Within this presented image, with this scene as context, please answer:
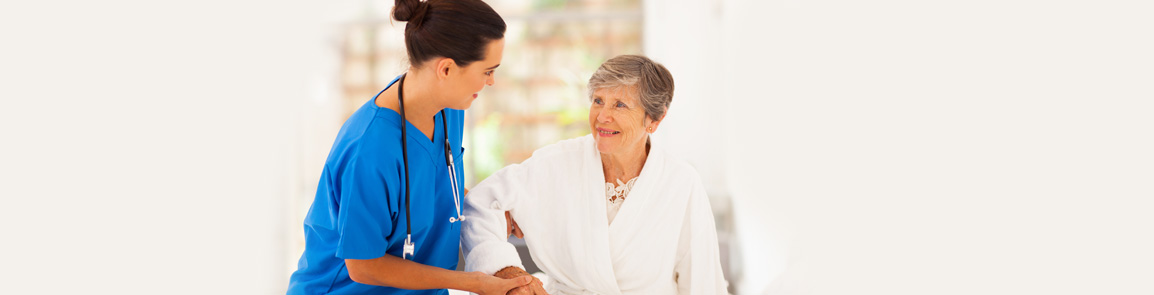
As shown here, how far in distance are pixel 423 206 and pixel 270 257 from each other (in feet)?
11.1

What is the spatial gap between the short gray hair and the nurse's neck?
0.45m

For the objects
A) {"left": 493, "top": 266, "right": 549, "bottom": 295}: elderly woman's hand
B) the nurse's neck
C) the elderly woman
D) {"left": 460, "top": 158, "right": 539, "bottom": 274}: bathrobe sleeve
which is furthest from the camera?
the elderly woman

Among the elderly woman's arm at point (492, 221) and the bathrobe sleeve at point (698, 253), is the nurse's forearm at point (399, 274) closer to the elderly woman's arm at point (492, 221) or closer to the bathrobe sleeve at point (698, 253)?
the elderly woman's arm at point (492, 221)

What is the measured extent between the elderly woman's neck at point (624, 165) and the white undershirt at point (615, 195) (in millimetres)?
21

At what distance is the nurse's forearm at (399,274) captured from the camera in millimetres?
1398

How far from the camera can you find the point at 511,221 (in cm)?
189

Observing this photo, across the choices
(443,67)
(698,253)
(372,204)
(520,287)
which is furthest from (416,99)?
(698,253)

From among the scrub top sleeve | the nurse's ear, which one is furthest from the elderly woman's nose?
the scrub top sleeve

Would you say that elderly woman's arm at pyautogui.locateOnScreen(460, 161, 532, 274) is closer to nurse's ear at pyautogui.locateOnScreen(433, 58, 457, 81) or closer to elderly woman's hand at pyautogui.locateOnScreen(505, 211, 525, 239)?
elderly woman's hand at pyautogui.locateOnScreen(505, 211, 525, 239)

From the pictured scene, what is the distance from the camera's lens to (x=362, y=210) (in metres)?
1.34

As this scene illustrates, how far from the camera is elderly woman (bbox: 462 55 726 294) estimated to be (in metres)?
1.81

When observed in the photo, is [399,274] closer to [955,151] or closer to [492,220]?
[492,220]

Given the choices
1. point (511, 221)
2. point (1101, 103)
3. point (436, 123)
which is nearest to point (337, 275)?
point (436, 123)

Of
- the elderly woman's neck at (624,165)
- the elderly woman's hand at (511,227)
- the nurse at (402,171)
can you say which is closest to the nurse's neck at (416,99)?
the nurse at (402,171)
